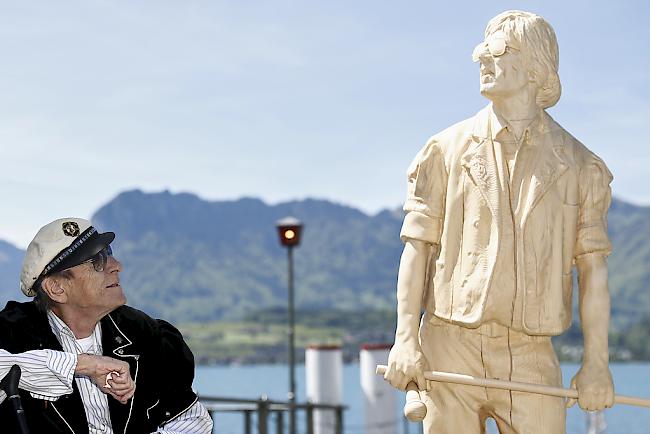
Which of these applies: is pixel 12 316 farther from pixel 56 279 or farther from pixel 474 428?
pixel 474 428

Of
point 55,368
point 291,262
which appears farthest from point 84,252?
point 291,262

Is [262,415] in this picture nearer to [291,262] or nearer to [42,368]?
[291,262]

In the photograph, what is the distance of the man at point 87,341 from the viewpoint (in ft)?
13.2

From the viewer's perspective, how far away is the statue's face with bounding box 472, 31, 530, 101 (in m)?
4.38

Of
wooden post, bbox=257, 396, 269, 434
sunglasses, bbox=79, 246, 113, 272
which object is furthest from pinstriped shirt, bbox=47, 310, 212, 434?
wooden post, bbox=257, 396, 269, 434

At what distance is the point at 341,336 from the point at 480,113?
13814cm

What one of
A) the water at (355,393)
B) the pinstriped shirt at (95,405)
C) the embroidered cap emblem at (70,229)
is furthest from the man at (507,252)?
the water at (355,393)

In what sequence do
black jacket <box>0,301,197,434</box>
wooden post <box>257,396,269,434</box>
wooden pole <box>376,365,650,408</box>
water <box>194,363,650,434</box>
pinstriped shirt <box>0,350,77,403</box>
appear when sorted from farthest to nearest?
water <box>194,363,650,434</box> → wooden post <box>257,396,269,434</box> → wooden pole <box>376,365,650,408</box> → black jacket <box>0,301,197,434</box> → pinstriped shirt <box>0,350,77,403</box>

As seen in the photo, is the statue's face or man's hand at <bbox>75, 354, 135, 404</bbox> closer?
man's hand at <bbox>75, 354, 135, 404</bbox>

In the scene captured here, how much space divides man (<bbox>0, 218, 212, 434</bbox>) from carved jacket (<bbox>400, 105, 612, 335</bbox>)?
3.41 ft

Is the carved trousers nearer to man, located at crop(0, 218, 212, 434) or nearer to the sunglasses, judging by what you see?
man, located at crop(0, 218, 212, 434)

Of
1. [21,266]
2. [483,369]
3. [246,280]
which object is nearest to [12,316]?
[21,266]

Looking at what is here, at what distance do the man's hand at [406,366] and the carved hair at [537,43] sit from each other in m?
1.07

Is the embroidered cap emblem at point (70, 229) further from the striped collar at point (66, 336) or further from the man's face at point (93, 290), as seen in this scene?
the striped collar at point (66, 336)
